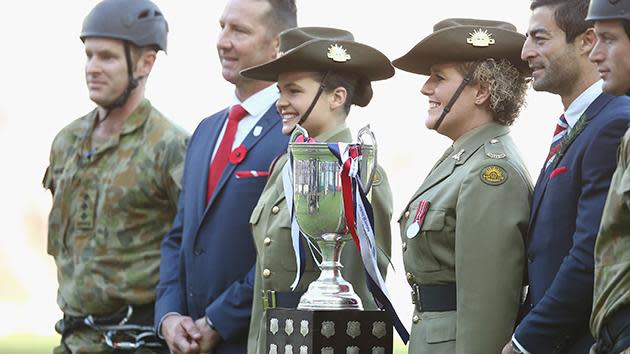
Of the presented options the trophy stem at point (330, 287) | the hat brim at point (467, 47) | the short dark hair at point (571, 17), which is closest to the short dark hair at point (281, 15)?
the hat brim at point (467, 47)

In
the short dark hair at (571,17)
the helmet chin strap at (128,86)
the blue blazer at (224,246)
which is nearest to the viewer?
the short dark hair at (571,17)

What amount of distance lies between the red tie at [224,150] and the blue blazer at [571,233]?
5.64 feet

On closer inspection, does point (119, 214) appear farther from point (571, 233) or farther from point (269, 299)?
point (571, 233)

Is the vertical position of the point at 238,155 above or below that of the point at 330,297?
above

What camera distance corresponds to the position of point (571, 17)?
3889 mm

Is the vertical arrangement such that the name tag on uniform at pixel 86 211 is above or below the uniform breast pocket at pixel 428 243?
below

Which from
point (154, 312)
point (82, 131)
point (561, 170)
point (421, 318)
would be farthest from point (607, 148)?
point (82, 131)

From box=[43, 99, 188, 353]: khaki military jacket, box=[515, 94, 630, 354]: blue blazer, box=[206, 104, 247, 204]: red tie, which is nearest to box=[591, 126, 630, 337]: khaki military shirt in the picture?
box=[515, 94, 630, 354]: blue blazer

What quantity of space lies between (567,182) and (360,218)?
2.28ft

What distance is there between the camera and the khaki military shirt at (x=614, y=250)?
127 inches

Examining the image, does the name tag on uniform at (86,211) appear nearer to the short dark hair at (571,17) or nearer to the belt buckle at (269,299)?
the belt buckle at (269,299)

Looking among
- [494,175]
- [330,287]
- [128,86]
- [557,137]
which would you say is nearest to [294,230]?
[330,287]

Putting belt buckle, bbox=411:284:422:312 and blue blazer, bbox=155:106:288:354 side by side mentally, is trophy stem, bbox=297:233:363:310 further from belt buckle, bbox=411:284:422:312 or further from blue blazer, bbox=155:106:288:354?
blue blazer, bbox=155:106:288:354

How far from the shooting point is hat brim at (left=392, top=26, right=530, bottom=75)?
424 centimetres
